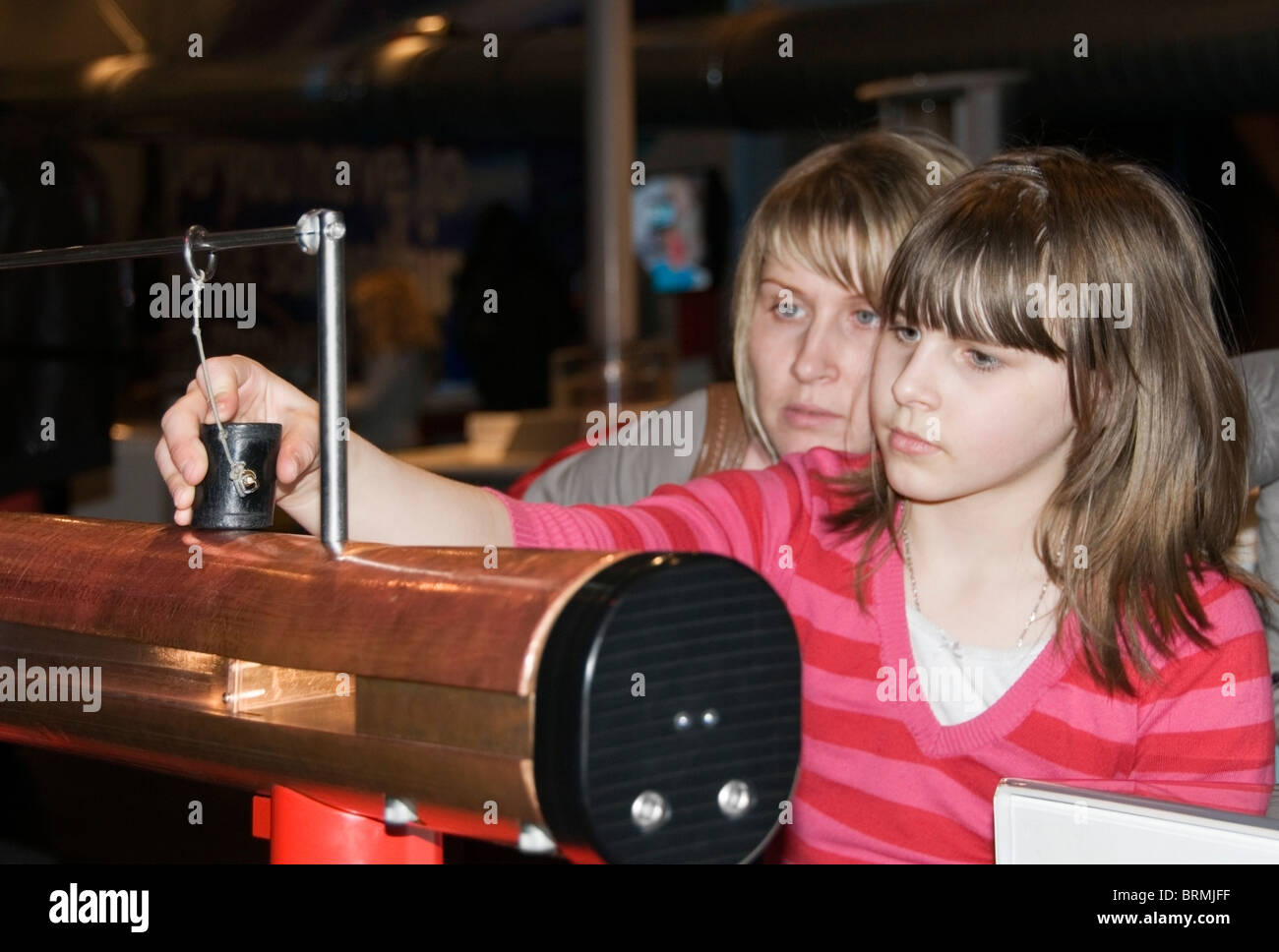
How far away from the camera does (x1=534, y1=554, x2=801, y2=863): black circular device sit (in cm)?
59

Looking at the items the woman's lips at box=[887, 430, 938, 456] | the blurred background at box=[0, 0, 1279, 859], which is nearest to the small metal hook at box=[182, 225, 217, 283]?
the woman's lips at box=[887, 430, 938, 456]

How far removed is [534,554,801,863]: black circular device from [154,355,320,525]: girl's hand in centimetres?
34

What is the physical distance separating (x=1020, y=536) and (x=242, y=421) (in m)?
0.63

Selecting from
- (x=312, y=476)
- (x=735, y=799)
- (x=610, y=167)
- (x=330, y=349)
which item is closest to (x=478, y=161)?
(x=610, y=167)

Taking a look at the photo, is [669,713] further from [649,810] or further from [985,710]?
[985,710]

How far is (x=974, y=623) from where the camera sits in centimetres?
120

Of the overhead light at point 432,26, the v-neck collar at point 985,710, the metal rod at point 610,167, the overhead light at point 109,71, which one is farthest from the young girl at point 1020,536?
the overhead light at point 109,71

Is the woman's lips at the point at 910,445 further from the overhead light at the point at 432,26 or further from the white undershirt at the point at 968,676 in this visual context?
the overhead light at the point at 432,26

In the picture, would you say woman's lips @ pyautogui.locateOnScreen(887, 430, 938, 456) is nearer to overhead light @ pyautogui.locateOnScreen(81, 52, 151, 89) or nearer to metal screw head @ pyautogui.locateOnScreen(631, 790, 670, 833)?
metal screw head @ pyautogui.locateOnScreen(631, 790, 670, 833)

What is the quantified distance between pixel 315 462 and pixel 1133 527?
2.09 feet

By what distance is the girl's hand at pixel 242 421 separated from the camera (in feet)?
2.87

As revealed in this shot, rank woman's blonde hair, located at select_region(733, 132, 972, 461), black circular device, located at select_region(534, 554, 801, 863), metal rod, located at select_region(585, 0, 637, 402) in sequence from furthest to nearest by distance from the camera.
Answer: metal rod, located at select_region(585, 0, 637, 402), woman's blonde hair, located at select_region(733, 132, 972, 461), black circular device, located at select_region(534, 554, 801, 863)

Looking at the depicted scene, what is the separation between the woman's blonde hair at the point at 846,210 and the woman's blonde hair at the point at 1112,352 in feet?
0.82
